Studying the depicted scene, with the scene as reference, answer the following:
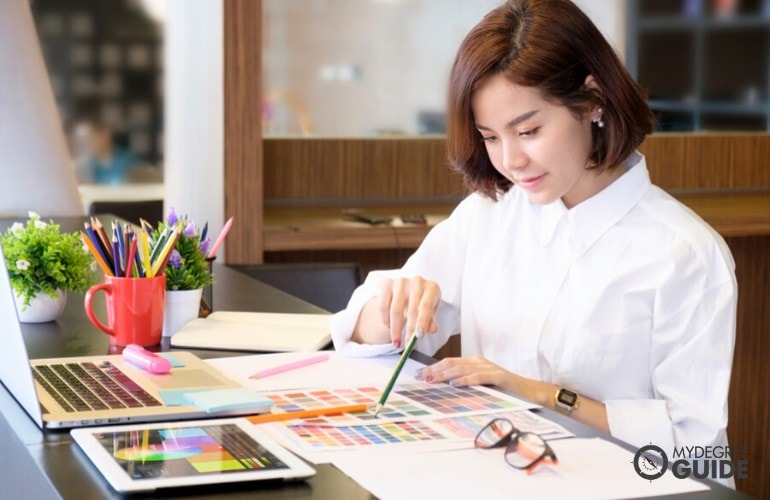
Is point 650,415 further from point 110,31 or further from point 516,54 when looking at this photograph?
point 110,31

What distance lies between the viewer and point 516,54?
173cm

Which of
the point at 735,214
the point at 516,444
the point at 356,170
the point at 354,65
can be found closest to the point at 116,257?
the point at 516,444

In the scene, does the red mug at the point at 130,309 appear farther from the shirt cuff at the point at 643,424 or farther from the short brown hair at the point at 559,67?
the shirt cuff at the point at 643,424

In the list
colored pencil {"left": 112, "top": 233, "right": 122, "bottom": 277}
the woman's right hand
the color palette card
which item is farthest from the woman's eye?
colored pencil {"left": 112, "top": 233, "right": 122, "bottom": 277}

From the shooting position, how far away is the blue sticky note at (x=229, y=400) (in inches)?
53.4

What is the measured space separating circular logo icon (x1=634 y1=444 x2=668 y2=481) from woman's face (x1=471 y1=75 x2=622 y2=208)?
0.62 m

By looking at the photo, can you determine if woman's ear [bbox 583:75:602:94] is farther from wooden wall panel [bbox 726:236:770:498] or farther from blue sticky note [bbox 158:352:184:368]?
wooden wall panel [bbox 726:236:770:498]

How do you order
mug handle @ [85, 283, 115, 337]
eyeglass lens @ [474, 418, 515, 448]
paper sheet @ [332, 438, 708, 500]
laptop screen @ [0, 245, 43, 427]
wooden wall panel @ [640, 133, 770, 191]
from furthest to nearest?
wooden wall panel @ [640, 133, 770, 191] < mug handle @ [85, 283, 115, 337] < laptop screen @ [0, 245, 43, 427] < eyeglass lens @ [474, 418, 515, 448] < paper sheet @ [332, 438, 708, 500]

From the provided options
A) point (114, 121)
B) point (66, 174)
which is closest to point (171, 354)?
point (66, 174)

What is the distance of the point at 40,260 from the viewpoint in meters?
1.86

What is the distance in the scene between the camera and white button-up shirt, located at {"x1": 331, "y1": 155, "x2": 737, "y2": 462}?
1669 mm

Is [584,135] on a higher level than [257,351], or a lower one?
higher

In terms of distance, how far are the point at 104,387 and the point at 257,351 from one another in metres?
0.32

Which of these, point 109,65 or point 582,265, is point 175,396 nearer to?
point 582,265
